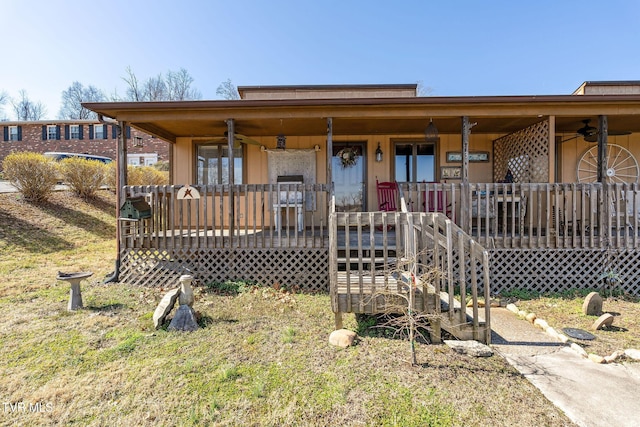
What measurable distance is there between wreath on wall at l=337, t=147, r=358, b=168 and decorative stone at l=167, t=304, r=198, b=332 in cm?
479

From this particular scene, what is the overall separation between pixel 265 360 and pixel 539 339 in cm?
285

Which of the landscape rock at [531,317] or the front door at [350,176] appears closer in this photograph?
the landscape rock at [531,317]

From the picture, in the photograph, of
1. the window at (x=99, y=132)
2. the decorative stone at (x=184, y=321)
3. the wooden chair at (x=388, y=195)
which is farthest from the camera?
the window at (x=99, y=132)

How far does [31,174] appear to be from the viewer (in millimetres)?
10039

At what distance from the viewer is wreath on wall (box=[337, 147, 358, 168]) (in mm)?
7371

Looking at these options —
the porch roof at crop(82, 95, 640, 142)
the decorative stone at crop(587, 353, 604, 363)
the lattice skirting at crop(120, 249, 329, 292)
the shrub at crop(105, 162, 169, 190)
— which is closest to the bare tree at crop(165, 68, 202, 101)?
the shrub at crop(105, 162, 169, 190)

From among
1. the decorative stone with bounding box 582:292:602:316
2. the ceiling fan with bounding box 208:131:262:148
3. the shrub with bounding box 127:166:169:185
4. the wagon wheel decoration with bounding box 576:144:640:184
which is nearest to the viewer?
the decorative stone with bounding box 582:292:602:316

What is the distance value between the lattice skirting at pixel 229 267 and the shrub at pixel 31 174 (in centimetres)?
739

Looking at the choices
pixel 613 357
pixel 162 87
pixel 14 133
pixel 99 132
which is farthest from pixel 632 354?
pixel 162 87

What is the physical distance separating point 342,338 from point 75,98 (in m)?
41.0

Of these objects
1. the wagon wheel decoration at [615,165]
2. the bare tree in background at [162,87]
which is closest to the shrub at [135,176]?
the wagon wheel decoration at [615,165]

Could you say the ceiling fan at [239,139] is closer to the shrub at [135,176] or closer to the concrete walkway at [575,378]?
the concrete walkway at [575,378]

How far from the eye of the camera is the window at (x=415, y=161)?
7.43 m

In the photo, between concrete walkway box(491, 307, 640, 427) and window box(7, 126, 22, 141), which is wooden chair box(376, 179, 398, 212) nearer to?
→ concrete walkway box(491, 307, 640, 427)
